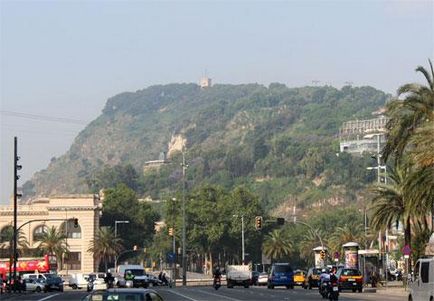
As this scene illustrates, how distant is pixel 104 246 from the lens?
163 m

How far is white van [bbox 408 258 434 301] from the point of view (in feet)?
131

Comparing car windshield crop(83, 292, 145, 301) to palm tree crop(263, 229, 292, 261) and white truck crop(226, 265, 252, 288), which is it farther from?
palm tree crop(263, 229, 292, 261)

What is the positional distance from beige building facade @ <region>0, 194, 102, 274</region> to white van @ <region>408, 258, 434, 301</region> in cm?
12374

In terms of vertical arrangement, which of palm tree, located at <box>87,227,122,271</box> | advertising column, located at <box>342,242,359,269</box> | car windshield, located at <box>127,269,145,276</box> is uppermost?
palm tree, located at <box>87,227,122,271</box>

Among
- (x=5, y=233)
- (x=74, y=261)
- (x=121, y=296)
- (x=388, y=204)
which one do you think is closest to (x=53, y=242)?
(x=74, y=261)

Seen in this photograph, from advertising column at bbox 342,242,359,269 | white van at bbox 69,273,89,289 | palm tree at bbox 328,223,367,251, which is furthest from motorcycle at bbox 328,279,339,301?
palm tree at bbox 328,223,367,251

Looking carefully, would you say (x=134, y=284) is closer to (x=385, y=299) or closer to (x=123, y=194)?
(x=385, y=299)

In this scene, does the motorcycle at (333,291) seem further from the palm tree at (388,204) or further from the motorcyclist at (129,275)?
the motorcyclist at (129,275)

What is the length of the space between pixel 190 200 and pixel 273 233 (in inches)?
792

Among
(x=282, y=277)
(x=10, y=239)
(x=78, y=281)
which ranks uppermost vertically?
(x=10, y=239)

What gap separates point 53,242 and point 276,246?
40472mm

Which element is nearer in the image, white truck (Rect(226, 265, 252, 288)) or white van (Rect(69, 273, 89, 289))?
white truck (Rect(226, 265, 252, 288))

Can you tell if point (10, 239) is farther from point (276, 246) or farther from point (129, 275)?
point (129, 275)

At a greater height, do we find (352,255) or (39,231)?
(39,231)
